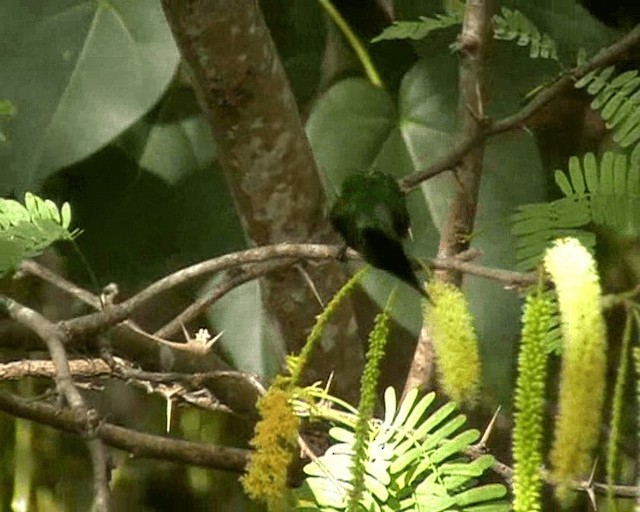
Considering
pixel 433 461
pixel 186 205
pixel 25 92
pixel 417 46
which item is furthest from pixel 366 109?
pixel 433 461

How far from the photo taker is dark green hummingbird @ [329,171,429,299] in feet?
1.72

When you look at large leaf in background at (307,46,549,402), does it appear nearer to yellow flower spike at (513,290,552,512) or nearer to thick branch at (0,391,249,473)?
thick branch at (0,391,249,473)

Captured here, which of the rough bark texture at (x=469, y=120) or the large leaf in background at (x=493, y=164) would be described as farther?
the large leaf in background at (x=493, y=164)

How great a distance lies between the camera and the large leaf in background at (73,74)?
974 mm

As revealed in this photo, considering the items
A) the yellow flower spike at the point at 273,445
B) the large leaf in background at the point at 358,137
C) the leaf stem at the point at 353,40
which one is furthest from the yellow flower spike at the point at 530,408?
the leaf stem at the point at 353,40

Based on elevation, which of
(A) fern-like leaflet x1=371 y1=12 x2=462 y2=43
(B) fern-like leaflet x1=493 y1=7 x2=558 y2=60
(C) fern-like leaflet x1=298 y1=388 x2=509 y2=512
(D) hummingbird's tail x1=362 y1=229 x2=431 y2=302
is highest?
(A) fern-like leaflet x1=371 y1=12 x2=462 y2=43

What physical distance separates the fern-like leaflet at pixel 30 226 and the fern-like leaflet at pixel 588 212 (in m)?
0.28

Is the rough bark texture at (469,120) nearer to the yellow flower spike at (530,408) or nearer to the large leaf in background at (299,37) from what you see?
the yellow flower spike at (530,408)

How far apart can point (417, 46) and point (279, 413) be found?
0.66 metres

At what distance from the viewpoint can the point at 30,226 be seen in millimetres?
661

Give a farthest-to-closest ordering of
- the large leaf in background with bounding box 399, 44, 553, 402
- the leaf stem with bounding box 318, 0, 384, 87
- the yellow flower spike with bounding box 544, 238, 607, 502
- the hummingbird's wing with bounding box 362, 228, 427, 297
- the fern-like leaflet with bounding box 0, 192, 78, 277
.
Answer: the leaf stem with bounding box 318, 0, 384, 87 → the large leaf in background with bounding box 399, 44, 553, 402 → the fern-like leaflet with bounding box 0, 192, 78, 277 → the hummingbird's wing with bounding box 362, 228, 427, 297 → the yellow flower spike with bounding box 544, 238, 607, 502

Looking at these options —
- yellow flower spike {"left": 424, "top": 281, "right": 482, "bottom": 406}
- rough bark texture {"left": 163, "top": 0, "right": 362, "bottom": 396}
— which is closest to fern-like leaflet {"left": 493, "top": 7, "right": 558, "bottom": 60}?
rough bark texture {"left": 163, "top": 0, "right": 362, "bottom": 396}

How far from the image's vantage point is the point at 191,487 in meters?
1.30

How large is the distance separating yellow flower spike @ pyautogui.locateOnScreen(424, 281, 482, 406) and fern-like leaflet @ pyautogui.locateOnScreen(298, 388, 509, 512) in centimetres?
8
